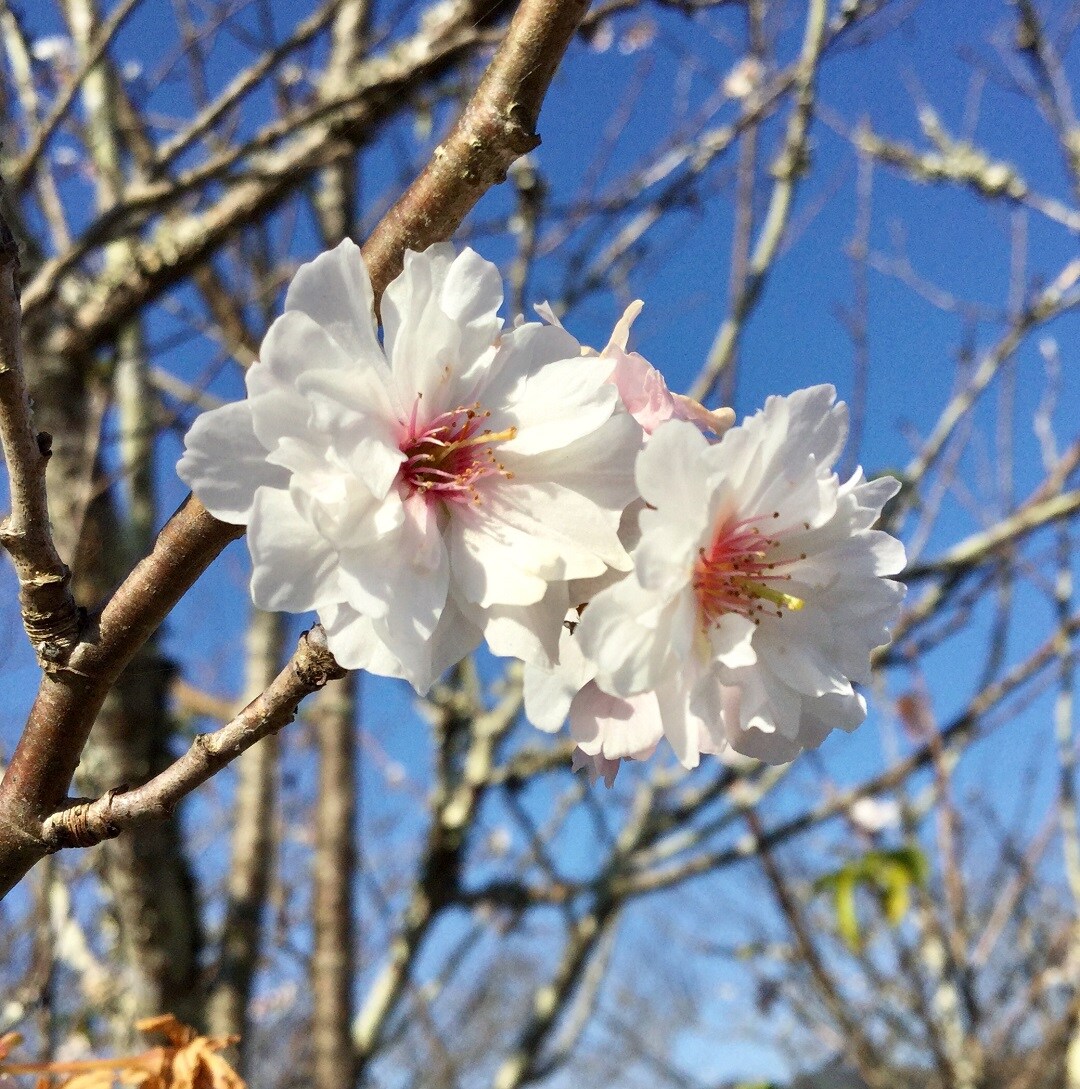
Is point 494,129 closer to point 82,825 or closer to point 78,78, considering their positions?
point 82,825

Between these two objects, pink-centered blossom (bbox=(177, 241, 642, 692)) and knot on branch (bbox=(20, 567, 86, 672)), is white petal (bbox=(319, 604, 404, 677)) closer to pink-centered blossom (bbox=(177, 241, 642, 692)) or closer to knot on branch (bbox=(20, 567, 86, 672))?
pink-centered blossom (bbox=(177, 241, 642, 692))

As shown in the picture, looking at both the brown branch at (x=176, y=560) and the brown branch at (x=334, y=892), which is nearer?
the brown branch at (x=176, y=560)

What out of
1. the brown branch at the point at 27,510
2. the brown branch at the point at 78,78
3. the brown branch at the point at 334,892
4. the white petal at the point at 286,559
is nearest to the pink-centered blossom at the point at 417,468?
the white petal at the point at 286,559

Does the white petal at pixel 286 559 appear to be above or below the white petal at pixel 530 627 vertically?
above

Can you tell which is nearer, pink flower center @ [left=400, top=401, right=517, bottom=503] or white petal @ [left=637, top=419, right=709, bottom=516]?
white petal @ [left=637, top=419, right=709, bottom=516]

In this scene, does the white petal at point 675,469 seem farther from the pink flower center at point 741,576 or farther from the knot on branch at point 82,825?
the knot on branch at point 82,825

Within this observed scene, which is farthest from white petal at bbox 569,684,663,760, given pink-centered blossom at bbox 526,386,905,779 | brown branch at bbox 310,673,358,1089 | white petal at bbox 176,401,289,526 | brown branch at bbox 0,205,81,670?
brown branch at bbox 310,673,358,1089
